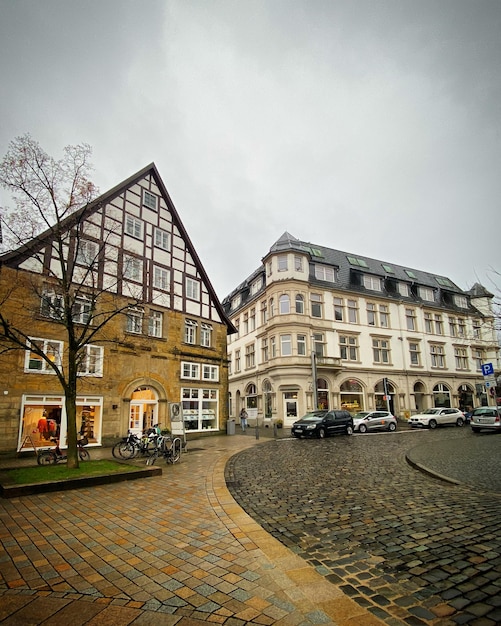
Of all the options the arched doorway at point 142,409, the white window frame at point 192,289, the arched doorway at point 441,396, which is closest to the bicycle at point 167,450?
the arched doorway at point 142,409

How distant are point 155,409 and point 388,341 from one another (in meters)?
26.3

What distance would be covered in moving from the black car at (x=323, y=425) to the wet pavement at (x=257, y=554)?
13204 millimetres

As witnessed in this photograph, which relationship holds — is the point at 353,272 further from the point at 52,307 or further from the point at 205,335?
the point at 52,307

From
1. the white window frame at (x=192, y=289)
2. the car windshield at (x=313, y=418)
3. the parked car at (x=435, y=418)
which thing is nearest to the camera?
the car windshield at (x=313, y=418)

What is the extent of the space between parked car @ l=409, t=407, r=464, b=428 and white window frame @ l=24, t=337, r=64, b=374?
26.4 m

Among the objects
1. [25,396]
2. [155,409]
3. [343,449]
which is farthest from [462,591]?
[155,409]

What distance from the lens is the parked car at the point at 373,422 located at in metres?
25.9

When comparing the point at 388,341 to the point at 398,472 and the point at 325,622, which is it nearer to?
the point at 398,472

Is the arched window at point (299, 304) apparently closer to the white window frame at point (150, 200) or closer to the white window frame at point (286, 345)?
the white window frame at point (286, 345)

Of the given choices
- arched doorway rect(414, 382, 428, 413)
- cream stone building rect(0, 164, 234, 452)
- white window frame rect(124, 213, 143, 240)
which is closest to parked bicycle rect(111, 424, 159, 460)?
cream stone building rect(0, 164, 234, 452)

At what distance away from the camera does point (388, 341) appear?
3847 cm

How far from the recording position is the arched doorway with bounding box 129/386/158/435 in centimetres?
2058

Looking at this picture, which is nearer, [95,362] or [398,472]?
[398,472]

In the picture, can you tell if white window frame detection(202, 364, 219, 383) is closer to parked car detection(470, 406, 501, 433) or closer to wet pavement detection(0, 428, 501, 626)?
wet pavement detection(0, 428, 501, 626)
